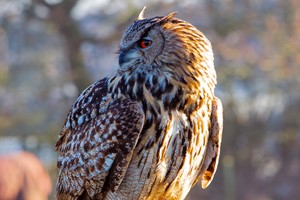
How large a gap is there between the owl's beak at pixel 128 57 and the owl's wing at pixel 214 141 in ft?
1.80

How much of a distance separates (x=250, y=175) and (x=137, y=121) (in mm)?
12946

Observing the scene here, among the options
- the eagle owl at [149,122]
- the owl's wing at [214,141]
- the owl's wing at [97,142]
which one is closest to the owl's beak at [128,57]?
the eagle owl at [149,122]

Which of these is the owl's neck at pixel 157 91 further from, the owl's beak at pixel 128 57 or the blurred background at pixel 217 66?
the blurred background at pixel 217 66

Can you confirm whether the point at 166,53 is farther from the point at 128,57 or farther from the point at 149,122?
the point at 149,122

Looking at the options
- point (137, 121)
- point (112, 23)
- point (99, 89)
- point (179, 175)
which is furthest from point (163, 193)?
point (112, 23)

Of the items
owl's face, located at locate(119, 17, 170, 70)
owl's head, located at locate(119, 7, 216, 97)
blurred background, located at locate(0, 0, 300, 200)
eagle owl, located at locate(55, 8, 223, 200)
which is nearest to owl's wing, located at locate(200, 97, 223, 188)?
eagle owl, located at locate(55, 8, 223, 200)

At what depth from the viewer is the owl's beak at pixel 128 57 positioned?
4.02m

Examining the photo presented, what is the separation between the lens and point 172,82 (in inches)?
156

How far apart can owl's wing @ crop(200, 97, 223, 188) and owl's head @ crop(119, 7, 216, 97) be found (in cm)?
15

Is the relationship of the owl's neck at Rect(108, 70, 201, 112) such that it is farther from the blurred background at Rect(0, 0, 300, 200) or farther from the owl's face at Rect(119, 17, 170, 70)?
the blurred background at Rect(0, 0, 300, 200)

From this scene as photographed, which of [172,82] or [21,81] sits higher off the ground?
[21,81]

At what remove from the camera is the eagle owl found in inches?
150

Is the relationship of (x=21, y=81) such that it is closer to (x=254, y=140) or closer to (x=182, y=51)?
(x=254, y=140)

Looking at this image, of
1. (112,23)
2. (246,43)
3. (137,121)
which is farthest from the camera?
(246,43)
